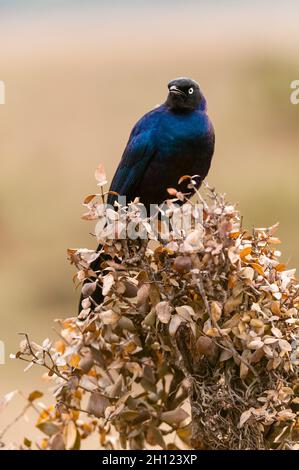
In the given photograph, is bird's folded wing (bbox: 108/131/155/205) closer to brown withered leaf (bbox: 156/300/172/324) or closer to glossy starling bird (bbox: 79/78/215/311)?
glossy starling bird (bbox: 79/78/215/311)

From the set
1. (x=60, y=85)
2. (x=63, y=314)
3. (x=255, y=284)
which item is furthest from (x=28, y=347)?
(x=60, y=85)

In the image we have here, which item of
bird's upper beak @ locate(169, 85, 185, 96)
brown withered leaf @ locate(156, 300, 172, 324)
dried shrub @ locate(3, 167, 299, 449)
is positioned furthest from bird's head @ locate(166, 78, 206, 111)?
brown withered leaf @ locate(156, 300, 172, 324)

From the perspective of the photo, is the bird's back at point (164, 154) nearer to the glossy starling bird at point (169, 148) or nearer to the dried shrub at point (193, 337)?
the glossy starling bird at point (169, 148)

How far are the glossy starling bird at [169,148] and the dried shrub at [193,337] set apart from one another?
0.91m

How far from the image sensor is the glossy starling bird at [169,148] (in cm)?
314

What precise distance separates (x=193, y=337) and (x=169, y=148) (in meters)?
1.15

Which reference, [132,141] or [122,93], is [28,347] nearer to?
[132,141]

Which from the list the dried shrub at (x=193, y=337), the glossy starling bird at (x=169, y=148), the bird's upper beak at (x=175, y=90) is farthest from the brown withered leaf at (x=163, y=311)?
the bird's upper beak at (x=175, y=90)

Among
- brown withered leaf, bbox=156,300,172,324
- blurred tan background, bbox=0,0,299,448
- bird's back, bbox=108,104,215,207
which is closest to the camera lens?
brown withered leaf, bbox=156,300,172,324

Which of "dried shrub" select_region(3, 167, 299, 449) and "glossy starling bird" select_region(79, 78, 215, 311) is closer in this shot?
"dried shrub" select_region(3, 167, 299, 449)

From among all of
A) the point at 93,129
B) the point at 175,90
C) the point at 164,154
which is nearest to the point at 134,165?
the point at 164,154

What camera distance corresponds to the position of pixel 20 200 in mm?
8133

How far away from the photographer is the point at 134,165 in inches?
126

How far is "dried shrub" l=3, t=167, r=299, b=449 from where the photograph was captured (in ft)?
6.69
